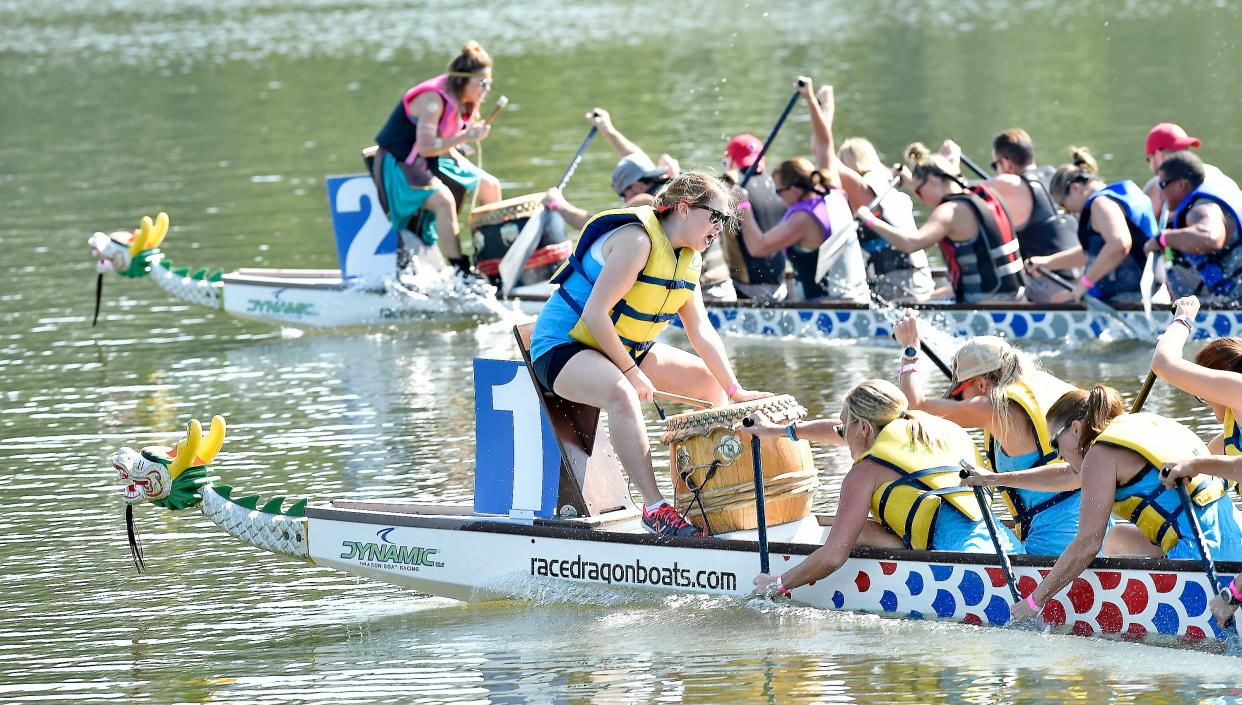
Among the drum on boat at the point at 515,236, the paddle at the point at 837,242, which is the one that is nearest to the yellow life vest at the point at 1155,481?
the paddle at the point at 837,242

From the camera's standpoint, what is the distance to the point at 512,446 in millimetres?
7910

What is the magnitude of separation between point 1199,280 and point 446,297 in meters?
5.75

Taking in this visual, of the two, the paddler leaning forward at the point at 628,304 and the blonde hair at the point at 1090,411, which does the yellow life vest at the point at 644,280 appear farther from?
the blonde hair at the point at 1090,411

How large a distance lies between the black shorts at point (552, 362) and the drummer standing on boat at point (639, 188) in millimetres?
5360

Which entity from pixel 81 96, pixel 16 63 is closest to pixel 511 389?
pixel 81 96

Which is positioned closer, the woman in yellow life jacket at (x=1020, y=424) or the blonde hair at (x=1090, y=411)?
the blonde hair at (x=1090, y=411)

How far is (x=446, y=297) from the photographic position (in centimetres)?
1466

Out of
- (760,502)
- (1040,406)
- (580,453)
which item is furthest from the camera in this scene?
(580,453)

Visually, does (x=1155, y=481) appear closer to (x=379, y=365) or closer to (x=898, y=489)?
(x=898, y=489)

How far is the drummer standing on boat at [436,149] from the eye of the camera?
1406 centimetres

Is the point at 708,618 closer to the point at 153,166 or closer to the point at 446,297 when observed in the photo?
the point at 446,297

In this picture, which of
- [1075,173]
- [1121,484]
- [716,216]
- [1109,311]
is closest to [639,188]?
[1075,173]

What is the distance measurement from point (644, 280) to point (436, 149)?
702cm

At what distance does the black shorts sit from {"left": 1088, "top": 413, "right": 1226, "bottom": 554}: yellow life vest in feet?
7.14
